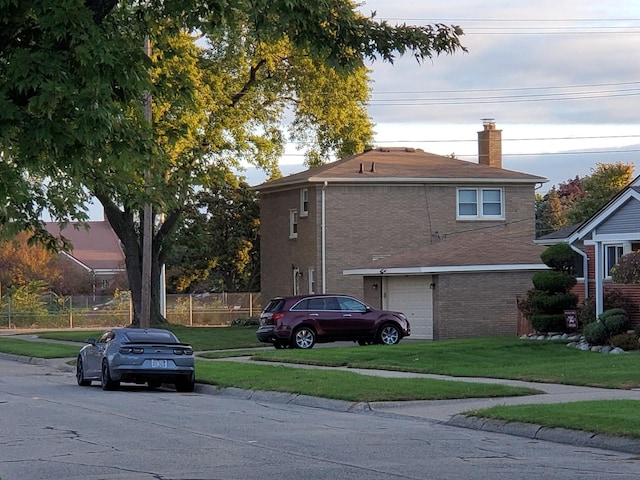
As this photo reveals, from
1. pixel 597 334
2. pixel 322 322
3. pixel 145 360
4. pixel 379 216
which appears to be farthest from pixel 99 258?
pixel 145 360

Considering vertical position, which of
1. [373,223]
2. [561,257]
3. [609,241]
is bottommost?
[561,257]

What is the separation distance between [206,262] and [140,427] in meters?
47.6

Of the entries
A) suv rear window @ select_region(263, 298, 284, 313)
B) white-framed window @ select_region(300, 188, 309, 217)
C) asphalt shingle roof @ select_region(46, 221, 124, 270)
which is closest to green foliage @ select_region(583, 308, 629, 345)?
suv rear window @ select_region(263, 298, 284, 313)

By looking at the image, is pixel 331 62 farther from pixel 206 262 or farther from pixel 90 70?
pixel 206 262

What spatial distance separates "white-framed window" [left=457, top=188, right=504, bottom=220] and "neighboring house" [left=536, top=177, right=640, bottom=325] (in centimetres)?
1432

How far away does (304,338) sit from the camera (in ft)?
115

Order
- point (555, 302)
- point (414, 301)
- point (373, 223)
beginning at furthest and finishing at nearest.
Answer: point (373, 223) < point (414, 301) < point (555, 302)

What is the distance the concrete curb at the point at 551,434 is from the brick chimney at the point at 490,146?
125 feet

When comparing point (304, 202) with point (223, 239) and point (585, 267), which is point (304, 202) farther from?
point (585, 267)

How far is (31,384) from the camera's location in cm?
2594

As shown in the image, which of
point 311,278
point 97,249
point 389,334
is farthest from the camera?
point 97,249

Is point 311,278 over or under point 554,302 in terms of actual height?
over

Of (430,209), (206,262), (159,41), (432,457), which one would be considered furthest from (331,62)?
(206,262)

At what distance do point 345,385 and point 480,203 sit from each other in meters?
28.9
